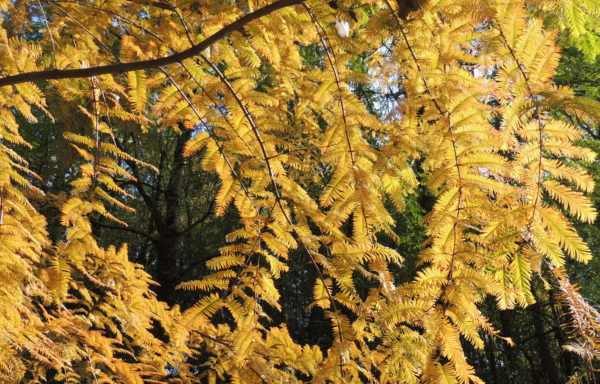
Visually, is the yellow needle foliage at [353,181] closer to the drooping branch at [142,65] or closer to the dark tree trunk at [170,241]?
the drooping branch at [142,65]

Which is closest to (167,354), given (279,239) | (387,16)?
(279,239)

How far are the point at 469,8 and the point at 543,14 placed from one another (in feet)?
4.68

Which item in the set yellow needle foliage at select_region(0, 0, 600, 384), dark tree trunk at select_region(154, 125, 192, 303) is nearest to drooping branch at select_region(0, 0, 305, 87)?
yellow needle foliage at select_region(0, 0, 600, 384)

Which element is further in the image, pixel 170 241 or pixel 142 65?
pixel 170 241

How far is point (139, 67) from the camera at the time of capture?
4.58ft

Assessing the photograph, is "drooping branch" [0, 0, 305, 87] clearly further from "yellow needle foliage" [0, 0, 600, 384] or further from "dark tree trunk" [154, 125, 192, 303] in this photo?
"dark tree trunk" [154, 125, 192, 303]

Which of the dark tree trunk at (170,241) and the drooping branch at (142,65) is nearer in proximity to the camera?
the drooping branch at (142,65)

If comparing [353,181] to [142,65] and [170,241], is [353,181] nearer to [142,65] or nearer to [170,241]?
[142,65]

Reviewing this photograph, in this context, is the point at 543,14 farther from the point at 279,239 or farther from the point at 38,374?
the point at 38,374

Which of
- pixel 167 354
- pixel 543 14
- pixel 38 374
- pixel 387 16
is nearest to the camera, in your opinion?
pixel 387 16

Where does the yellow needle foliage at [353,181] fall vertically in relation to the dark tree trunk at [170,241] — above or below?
below

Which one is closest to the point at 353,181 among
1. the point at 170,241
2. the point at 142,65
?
the point at 142,65

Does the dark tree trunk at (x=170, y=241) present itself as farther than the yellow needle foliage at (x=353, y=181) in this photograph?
Yes

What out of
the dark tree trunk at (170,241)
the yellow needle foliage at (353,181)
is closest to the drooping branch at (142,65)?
the yellow needle foliage at (353,181)
